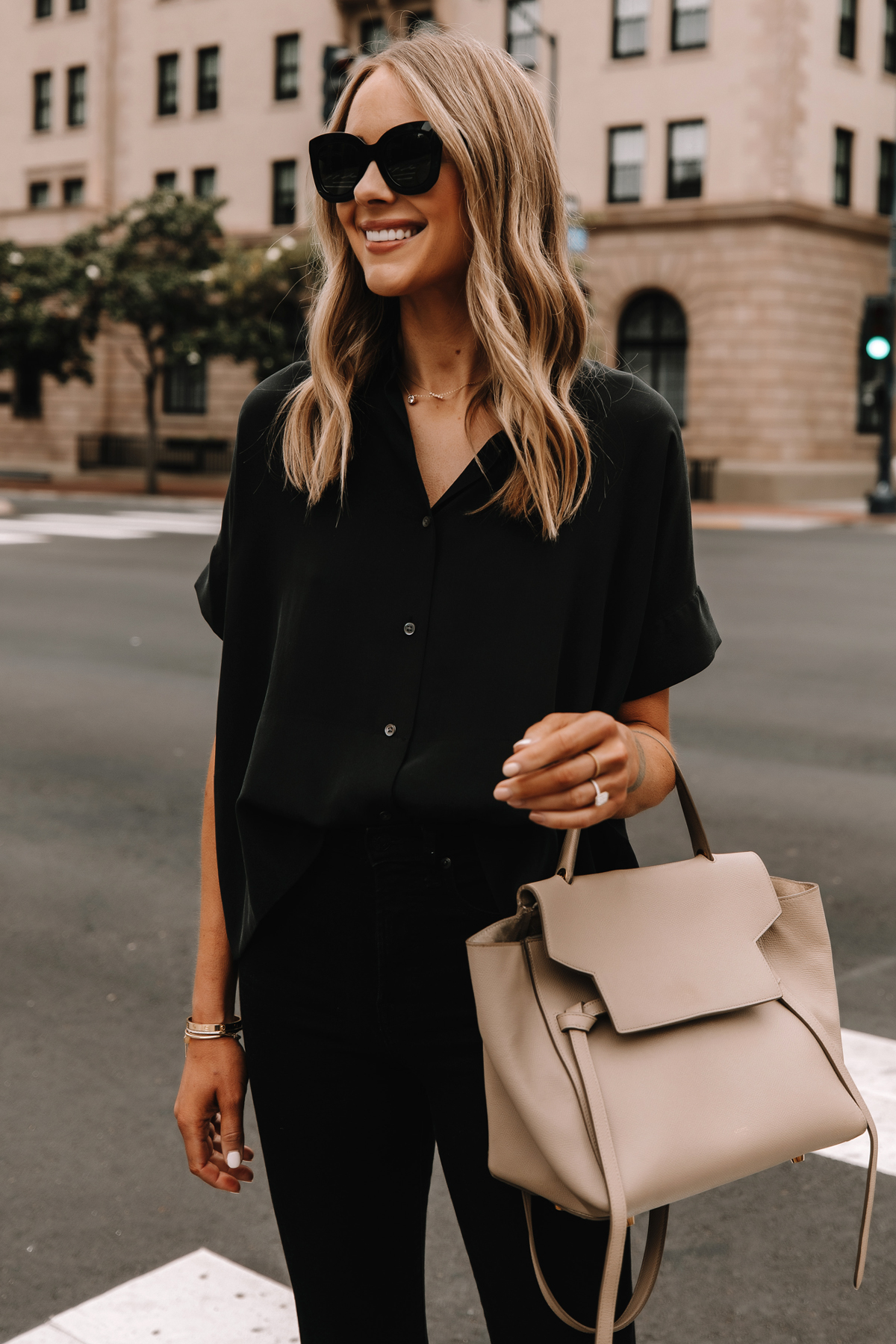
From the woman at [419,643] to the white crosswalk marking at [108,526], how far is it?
19.3 meters

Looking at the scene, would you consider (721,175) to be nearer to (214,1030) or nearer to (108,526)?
(108,526)

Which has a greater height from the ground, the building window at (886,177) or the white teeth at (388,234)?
the building window at (886,177)

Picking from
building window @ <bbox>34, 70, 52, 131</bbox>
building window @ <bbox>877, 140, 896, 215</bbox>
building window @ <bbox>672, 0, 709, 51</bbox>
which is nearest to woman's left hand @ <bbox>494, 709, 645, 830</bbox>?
building window @ <bbox>672, 0, 709, 51</bbox>

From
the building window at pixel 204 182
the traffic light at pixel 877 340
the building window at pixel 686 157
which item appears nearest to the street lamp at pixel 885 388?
the traffic light at pixel 877 340

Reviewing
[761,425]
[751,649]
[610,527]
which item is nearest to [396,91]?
[610,527]

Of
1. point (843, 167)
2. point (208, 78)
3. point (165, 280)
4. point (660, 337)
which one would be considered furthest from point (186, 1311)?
point (208, 78)

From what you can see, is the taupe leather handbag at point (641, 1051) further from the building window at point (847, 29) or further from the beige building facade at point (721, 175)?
the building window at point (847, 29)

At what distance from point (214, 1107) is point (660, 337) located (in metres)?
35.4

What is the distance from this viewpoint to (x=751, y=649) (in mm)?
11938

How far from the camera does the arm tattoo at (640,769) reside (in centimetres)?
171

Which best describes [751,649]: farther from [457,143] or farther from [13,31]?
[13,31]

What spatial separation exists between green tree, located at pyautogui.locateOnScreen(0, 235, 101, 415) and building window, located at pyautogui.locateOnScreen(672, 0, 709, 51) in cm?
1425

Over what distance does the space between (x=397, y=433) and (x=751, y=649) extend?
34.0 ft

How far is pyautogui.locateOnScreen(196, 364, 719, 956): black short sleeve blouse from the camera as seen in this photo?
5.83 feet
